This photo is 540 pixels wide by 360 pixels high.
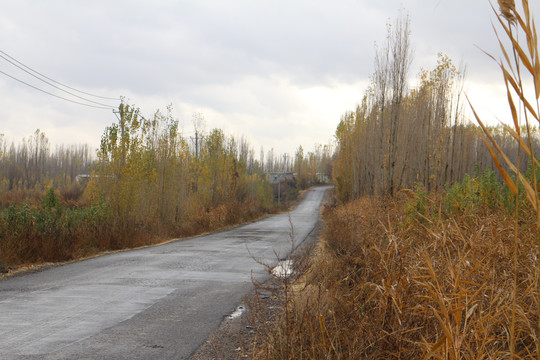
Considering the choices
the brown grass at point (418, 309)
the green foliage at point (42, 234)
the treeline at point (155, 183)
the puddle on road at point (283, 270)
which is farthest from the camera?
the treeline at point (155, 183)

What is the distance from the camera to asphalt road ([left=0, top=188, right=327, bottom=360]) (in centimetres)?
541

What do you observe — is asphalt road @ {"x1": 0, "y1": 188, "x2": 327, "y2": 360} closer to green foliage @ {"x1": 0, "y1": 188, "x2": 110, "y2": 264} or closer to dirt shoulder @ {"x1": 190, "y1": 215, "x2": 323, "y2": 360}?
dirt shoulder @ {"x1": 190, "y1": 215, "x2": 323, "y2": 360}

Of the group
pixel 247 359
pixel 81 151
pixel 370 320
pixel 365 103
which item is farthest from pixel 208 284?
pixel 81 151

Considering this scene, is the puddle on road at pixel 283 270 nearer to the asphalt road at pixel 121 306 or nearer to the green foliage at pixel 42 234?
the asphalt road at pixel 121 306

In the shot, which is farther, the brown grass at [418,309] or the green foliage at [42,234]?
the green foliage at [42,234]

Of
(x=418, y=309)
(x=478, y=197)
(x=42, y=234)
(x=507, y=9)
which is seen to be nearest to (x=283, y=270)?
(x=478, y=197)

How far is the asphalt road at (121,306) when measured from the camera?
5.41m

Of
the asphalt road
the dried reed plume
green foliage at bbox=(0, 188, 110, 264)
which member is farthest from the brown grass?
green foliage at bbox=(0, 188, 110, 264)

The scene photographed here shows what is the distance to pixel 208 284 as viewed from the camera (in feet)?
30.7

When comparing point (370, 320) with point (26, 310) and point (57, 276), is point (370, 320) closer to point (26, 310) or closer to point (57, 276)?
point (26, 310)

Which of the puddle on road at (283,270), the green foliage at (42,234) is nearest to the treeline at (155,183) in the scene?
the green foliage at (42,234)

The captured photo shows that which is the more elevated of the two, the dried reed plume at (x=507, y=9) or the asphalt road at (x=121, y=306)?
the dried reed plume at (x=507, y=9)

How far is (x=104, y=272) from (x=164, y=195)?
36.9 ft

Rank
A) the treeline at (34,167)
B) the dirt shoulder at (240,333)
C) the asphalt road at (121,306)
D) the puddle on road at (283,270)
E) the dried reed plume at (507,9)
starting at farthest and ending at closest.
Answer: the treeline at (34,167), the asphalt road at (121,306), the dirt shoulder at (240,333), the puddle on road at (283,270), the dried reed plume at (507,9)
